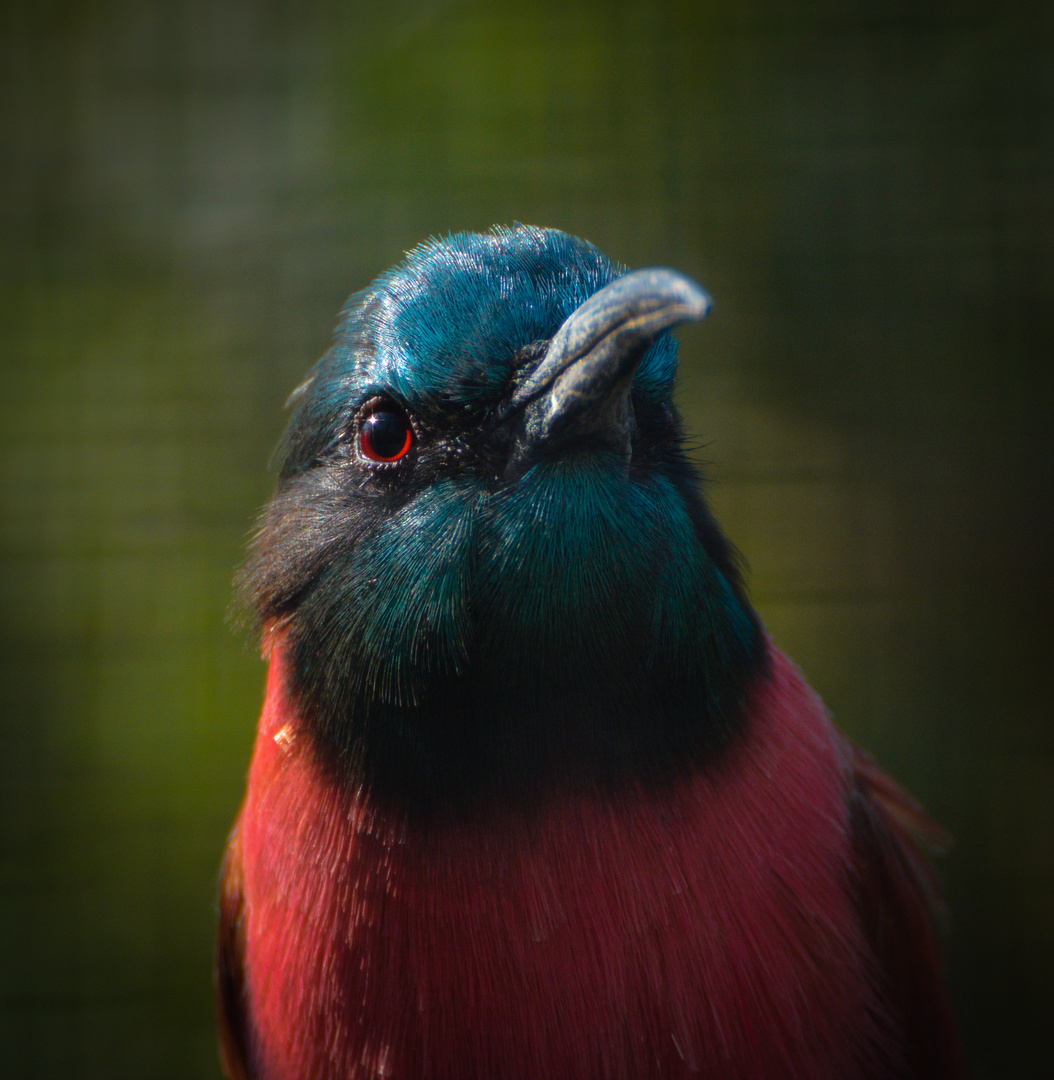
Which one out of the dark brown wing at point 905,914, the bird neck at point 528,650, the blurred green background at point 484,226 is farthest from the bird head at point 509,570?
the blurred green background at point 484,226

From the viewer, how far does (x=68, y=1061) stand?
245cm

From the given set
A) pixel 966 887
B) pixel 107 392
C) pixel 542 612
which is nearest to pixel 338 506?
pixel 542 612

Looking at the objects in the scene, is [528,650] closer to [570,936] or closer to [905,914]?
[570,936]

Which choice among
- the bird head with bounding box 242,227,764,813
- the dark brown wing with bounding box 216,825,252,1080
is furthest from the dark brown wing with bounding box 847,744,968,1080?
the dark brown wing with bounding box 216,825,252,1080

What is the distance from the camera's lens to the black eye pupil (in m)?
0.96

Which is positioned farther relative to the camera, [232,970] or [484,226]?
[484,226]

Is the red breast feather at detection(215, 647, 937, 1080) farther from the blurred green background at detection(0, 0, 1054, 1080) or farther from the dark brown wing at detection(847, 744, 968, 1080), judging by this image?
the blurred green background at detection(0, 0, 1054, 1080)

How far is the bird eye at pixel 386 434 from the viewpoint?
0.96 metres

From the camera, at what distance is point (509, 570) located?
90 centimetres

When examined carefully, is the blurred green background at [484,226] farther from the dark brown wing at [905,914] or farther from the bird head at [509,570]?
the bird head at [509,570]

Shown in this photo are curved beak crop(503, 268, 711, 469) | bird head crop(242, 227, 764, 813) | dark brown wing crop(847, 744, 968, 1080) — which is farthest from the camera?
dark brown wing crop(847, 744, 968, 1080)

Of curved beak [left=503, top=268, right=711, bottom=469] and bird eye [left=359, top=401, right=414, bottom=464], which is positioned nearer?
curved beak [left=503, top=268, right=711, bottom=469]

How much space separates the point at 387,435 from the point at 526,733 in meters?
0.34

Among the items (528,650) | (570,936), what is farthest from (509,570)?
(570,936)
